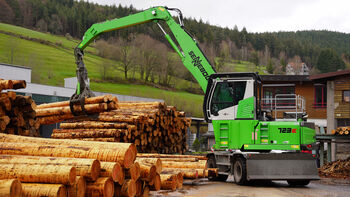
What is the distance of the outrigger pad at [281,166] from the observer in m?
12.3

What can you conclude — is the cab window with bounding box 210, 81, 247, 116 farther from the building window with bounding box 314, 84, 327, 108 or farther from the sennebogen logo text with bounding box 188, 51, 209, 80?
the building window with bounding box 314, 84, 327, 108

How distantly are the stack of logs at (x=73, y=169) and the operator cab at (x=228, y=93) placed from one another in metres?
5.55

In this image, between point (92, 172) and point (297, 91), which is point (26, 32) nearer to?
point (297, 91)

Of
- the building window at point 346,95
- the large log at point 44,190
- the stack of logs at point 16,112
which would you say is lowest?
the large log at point 44,190

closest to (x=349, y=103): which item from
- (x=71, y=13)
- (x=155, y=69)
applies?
(x=155, y=69)

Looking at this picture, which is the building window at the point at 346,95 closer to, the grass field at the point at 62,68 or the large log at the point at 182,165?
the large log at the point at 182,165

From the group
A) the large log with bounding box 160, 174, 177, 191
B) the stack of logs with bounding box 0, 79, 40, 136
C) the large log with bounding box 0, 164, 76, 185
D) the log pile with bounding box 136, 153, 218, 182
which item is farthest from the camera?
the log pile with bounding box 136, 153, 218, 182

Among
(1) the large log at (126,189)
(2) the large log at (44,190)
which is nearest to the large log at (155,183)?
(1) the large log at (126,189)

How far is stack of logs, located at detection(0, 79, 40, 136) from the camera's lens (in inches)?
399

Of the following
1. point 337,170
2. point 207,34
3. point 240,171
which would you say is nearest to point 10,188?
point 240,171

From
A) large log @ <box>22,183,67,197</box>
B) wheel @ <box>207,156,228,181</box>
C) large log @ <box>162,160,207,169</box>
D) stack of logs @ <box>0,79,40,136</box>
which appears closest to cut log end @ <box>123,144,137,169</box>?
large log @ <box>22,183,67,197</box>

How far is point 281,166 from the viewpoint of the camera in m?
12.4

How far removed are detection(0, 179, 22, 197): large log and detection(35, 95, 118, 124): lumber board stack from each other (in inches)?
361

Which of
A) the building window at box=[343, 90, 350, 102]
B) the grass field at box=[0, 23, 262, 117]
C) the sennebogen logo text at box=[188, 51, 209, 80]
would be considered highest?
the grass field at box=[0, 23, 262, 117]
